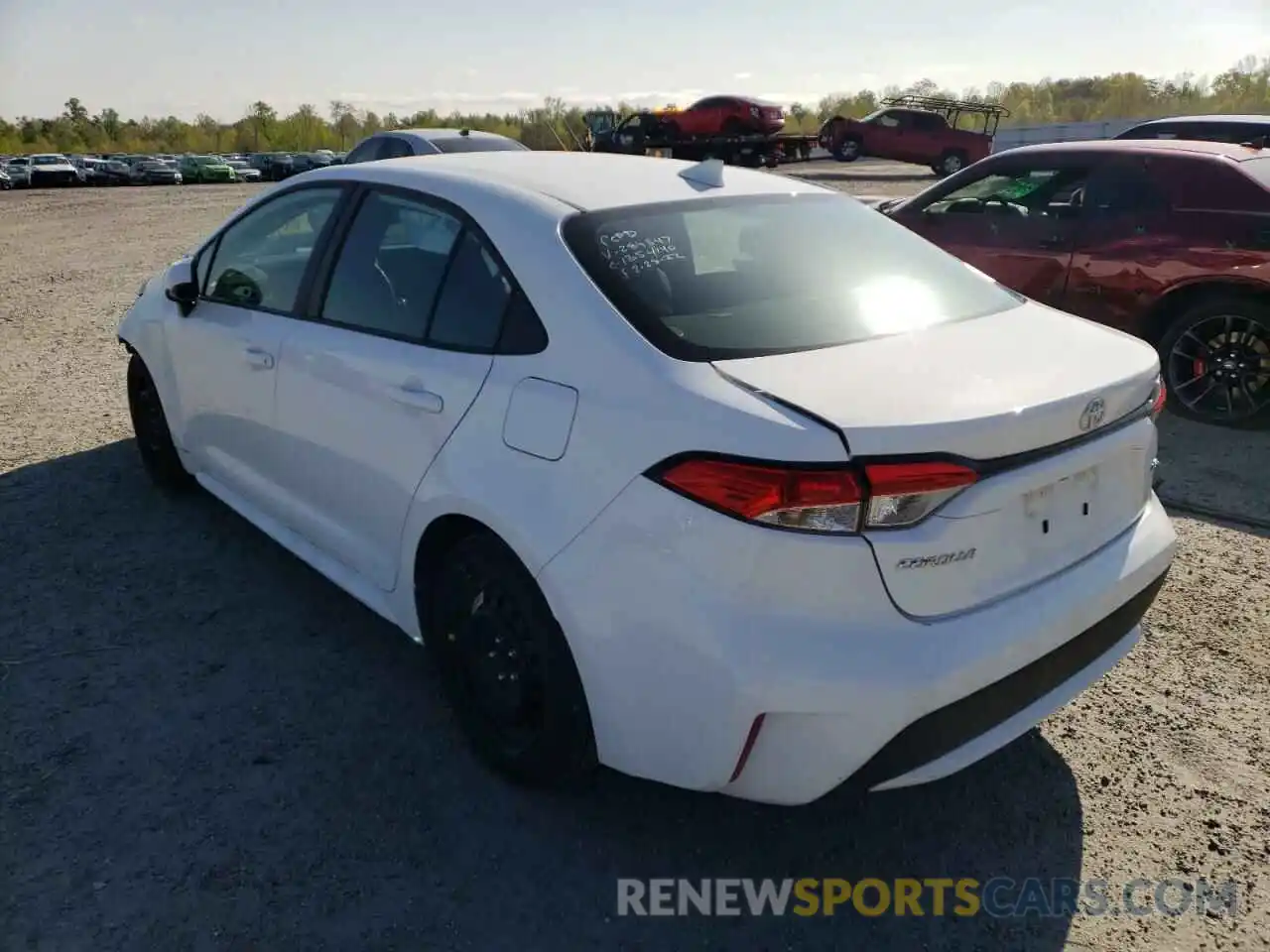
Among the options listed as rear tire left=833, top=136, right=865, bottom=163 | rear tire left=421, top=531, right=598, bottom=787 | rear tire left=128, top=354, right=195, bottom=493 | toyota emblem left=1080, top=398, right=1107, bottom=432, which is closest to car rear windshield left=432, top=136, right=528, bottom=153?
rear tire left=128, top=354, right=195, bottom=493

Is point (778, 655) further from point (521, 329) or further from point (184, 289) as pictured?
point (184, 289)

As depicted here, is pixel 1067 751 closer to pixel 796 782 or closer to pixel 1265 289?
pixel 796 782

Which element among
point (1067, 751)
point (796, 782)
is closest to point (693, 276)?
point (796, 782)

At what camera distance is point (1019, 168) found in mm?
6633

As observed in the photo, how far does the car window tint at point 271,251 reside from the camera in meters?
3.56

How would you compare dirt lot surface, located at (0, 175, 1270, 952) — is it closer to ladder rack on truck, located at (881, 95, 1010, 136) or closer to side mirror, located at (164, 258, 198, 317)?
side mirror, located at (164, 258, 198, 317)

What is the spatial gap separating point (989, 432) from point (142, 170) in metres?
44.9

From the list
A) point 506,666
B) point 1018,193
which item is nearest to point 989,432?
point 506,666

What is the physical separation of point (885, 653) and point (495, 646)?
1101 mm

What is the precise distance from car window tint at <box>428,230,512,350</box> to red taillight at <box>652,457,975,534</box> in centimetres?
91

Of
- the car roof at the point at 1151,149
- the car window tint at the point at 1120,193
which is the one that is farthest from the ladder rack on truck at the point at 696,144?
the car window tint at the point at 1120,193

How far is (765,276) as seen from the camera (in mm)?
2754

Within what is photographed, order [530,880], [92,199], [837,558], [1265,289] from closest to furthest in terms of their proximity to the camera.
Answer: [837,558] → [530,880] → [1265,289] → [92,199]

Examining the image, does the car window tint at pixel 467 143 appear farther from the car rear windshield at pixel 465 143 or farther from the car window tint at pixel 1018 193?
the car window tint at pixel 1018 193
